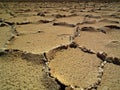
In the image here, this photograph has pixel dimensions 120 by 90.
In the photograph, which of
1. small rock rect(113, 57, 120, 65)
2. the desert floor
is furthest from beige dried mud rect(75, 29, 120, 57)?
small rock rect(113, 57, 120, 65)

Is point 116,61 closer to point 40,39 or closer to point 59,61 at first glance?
point 59,61

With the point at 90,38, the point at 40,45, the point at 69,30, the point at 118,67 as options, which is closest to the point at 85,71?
the point at 118,67

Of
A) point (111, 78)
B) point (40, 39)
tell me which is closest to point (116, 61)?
point (111, 78)

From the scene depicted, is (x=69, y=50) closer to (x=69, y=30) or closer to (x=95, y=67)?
(x=95, y=67)

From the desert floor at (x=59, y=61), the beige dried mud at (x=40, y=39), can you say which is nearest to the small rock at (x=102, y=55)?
the desert floor at (x=59, y=61)

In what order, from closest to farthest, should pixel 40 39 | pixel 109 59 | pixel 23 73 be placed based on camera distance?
pixel 23 73 → pixel 109 59 → pixel 40 39

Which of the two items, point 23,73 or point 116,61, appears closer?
point 23,73

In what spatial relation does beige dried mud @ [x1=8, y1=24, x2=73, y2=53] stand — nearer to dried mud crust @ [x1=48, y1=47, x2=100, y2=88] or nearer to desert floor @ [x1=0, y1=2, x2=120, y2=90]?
desert floor @ [x1=0, y1=2, x2=120, y2=90]

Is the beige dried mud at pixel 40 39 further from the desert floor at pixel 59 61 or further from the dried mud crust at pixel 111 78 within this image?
the dried mud crust at pixel 111 78
